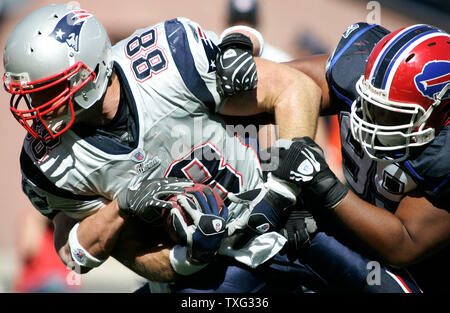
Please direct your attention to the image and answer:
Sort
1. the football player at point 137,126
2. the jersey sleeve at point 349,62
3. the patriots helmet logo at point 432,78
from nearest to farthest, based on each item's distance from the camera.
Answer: the patriots helmet logo at point 432,78 → the football player at point 137,126 → the jersey sleeve at point 349,62

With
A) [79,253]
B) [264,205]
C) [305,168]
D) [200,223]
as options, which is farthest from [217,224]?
[79,253]

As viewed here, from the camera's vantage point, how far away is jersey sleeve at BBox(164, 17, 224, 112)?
2471 mm

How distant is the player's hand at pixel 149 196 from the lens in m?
2.33

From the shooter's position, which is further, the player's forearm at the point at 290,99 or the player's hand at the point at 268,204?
the player's forearm at the point at 290,99

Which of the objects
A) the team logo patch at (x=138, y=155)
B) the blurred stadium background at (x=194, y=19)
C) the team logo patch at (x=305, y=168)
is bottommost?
the blurred stadium background at (x=194, y=19)

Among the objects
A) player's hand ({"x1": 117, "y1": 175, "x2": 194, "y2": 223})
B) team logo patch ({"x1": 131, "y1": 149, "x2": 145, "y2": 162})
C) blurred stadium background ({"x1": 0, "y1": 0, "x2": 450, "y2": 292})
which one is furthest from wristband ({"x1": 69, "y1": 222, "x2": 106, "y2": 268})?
blurred stadium background ({"x1": 0, "y1": 0, "x2": 450, "y2": 292})

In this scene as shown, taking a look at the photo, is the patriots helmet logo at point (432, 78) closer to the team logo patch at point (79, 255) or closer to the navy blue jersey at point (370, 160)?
the navy blue jersey at point (370, 160)

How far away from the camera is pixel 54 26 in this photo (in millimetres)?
2352

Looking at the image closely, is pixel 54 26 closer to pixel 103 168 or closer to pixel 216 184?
pixel 103 168

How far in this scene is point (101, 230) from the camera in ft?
8.25

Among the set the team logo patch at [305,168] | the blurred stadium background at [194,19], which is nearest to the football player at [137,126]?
the team logo patch at [305,168]

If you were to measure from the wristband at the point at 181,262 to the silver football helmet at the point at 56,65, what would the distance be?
0.68m

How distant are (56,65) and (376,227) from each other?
1365mm

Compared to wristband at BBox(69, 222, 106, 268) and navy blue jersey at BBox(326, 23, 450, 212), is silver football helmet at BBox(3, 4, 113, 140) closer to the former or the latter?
wristband at BBox(69, 222, 106, 268)
